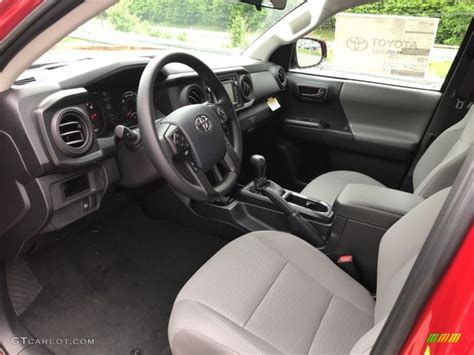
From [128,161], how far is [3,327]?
734 millimetres

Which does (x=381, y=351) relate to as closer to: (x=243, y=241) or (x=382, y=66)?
(x=243, y=241)

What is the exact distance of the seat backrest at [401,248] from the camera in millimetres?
996

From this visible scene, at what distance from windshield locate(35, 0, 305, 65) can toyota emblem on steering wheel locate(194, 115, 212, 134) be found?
62 cm

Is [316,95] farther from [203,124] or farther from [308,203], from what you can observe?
[203,124]

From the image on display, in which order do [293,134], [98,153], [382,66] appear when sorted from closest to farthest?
[98,153], [382,66], [293,134]

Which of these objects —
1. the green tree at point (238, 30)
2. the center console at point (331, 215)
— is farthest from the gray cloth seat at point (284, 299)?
the green tree at point (238, 30)

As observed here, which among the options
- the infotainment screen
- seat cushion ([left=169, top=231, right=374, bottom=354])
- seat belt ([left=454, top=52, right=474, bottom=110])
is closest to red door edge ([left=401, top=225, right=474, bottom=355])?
seat cushion ([left=169, top=231, right=374, bottom=354])

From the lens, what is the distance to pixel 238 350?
3.15ft

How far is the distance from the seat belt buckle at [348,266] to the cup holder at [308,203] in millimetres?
258

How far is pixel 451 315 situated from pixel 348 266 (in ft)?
2.79

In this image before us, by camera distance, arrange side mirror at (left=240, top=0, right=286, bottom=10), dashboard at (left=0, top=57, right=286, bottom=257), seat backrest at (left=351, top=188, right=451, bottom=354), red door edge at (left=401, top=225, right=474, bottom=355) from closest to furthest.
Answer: red door edge at (left=401, top=225, right=474, bottom=355)
seat backrest at (left=351, top=188, right=451, bottom=354)
dashboard at (left=0, top=57, right=286, bottom=257)
side mirror at (left=240, top=0, right=286, bottom=10)

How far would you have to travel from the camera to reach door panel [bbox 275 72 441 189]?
224cm

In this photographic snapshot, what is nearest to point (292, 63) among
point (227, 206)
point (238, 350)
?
point (227, 206)

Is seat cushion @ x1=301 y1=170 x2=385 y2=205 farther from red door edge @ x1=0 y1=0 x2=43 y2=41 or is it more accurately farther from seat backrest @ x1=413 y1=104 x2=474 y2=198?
red door edge @ x1=0 y1=0 x2=43 y2=41
